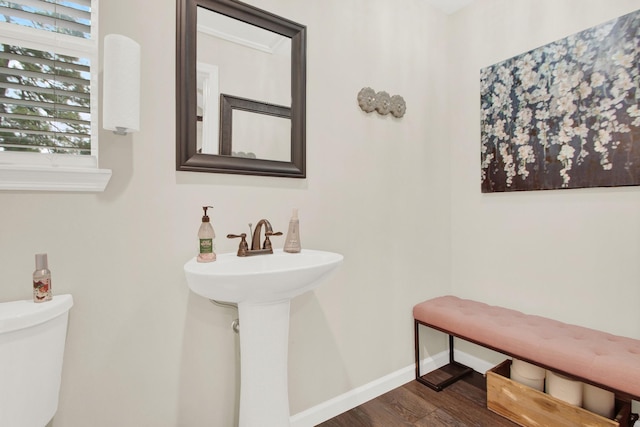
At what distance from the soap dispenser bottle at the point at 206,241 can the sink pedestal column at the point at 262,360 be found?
231 mm

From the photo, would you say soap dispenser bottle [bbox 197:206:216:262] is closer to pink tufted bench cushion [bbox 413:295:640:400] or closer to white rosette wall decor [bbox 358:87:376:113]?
white rosette wall decor [bbox 358:87:376:113]

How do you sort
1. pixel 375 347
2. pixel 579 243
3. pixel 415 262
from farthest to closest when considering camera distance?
pixel 415 262
pixel 375 347
pixel 579 243

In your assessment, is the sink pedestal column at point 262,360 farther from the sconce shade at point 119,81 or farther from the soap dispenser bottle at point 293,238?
the sconce shade at point 119,81

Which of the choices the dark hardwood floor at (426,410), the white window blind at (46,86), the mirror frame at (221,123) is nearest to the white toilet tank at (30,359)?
the white window blind at (46,86)

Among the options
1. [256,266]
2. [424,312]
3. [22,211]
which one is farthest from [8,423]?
[424,312]

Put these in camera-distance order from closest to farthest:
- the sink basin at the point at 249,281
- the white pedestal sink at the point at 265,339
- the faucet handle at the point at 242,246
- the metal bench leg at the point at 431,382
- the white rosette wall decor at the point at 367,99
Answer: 1. the sink basin at the point at 249,281
2. the white pedestal sink at the point at 265,339
3. the faucet handle at the point at 242,246
4. the white rosette wall decor at the point at 367,99
5. the metal bench leg at the point at 431,382

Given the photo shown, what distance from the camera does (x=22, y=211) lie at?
1.04m

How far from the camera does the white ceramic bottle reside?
3.22 ft

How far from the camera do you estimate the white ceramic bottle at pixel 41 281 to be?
982 millimetres

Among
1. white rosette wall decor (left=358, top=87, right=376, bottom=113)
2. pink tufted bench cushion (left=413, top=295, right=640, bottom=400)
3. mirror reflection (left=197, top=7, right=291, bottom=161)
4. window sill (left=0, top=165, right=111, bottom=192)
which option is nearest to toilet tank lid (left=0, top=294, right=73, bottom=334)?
window sill (left=0, top=165, right=111, bottom=192)

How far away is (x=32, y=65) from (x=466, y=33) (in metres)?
2.46

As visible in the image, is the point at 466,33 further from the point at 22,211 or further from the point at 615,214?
the point at 22,211

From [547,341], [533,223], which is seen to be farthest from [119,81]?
[533,223]

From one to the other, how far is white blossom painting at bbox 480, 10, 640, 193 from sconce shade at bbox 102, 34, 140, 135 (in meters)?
2.04
